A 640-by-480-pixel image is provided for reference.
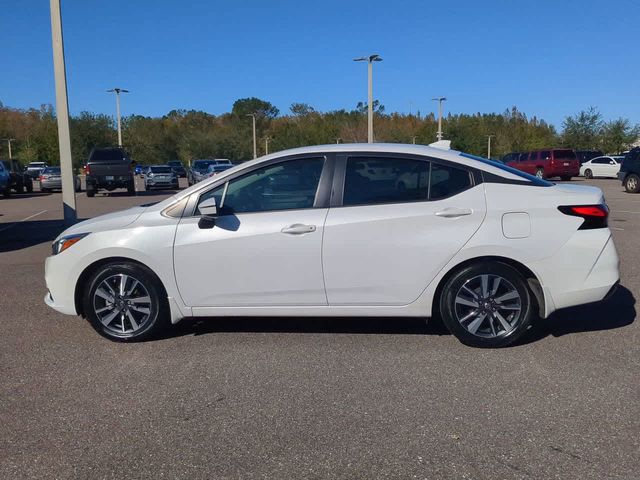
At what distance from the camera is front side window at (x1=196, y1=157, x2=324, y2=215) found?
5359mm

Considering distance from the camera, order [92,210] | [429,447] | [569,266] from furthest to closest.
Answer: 1. [92,210]
2. [569,266]
3. [429,447]

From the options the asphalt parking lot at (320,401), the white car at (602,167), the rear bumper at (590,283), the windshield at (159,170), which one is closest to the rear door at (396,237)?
the asphalt parking lot at (320,401)

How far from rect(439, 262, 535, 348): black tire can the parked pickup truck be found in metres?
24.1

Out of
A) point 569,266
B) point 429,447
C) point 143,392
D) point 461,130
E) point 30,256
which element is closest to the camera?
point 429,447

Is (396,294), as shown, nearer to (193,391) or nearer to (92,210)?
(193,391)

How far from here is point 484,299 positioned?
5148 millimetres

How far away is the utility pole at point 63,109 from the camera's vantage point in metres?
13.1

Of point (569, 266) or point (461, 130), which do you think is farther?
point (461, 130)

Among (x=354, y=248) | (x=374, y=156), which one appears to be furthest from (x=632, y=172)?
(x=354, y=248)

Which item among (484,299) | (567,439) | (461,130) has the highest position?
(461,130)

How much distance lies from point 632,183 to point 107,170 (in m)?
21.5

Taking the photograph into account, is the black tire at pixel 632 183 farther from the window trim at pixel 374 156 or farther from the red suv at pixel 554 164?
the window trim at pixel 374 156

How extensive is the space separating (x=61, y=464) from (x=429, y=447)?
2.03 m

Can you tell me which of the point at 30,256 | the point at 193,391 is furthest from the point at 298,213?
the point at 30,256
